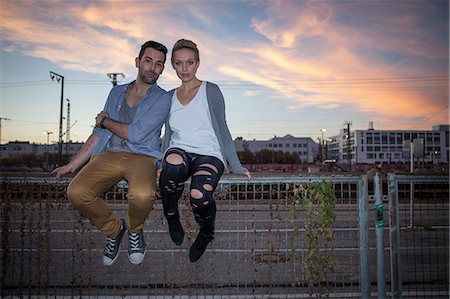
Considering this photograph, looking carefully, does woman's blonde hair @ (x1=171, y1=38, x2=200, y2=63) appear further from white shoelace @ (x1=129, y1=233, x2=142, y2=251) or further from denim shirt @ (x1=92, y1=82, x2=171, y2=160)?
white shoelace @ (x1=129, y1=233, x2=142, y2=251)

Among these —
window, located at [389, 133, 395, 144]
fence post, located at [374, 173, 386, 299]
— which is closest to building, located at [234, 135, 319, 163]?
window, located at [389, 133, 395, 144]

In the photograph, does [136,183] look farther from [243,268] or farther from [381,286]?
[243,268]

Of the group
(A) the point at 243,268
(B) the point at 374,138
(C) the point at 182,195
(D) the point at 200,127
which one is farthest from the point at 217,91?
(B) the point at 374,138

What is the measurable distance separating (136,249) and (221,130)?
1.42m

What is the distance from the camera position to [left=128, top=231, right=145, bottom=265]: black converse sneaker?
141 inches

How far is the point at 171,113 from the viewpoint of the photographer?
371cm

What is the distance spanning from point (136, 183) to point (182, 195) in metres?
0.52

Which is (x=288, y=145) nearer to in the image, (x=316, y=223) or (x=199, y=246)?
(x=316, y=223)

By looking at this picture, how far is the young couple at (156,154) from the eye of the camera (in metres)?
3.37

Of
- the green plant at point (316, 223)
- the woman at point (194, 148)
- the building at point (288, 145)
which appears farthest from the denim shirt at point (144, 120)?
the building at point (288, 145)

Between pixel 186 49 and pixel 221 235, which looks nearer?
pixel 186 49

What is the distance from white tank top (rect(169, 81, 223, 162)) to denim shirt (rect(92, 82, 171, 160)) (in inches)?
6.0

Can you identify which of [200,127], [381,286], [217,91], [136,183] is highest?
[217,91]

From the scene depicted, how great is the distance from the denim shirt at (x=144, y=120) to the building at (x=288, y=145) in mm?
135286
